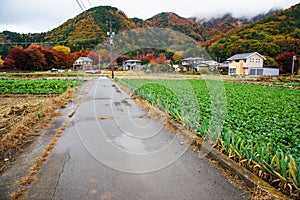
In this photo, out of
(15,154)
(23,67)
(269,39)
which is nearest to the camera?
(15,154)

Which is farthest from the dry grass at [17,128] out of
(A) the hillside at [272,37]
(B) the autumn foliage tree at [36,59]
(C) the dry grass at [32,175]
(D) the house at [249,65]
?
(A) the hillside at [272,37]

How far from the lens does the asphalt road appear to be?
2377 millimetres

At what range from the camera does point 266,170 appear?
2484mm

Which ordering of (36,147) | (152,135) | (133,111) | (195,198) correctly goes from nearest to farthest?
(195,198), (36,147), (152,135), (133,111)

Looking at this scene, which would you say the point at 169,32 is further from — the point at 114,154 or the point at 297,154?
the point at 297,154

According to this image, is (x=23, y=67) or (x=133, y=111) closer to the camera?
(x=133, y=111)

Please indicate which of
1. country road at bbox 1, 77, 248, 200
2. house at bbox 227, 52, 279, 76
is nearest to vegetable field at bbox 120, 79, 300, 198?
country road at bbox 1, 77, 248, 200

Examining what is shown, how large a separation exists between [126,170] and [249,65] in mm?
44594

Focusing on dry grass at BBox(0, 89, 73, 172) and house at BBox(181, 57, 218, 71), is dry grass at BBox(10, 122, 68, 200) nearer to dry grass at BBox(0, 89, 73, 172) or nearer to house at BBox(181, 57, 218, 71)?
dry grass at BBox(0, 89, 73, 172)

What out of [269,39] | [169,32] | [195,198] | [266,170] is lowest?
[195,198]

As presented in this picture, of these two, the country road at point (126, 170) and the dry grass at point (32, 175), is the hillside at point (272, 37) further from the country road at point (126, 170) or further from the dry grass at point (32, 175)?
the dry grass at point (32, 175)

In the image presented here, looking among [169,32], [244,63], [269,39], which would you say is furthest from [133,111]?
[269,39]

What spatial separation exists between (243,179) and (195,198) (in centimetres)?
75

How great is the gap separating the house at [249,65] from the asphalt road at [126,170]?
138 ft
